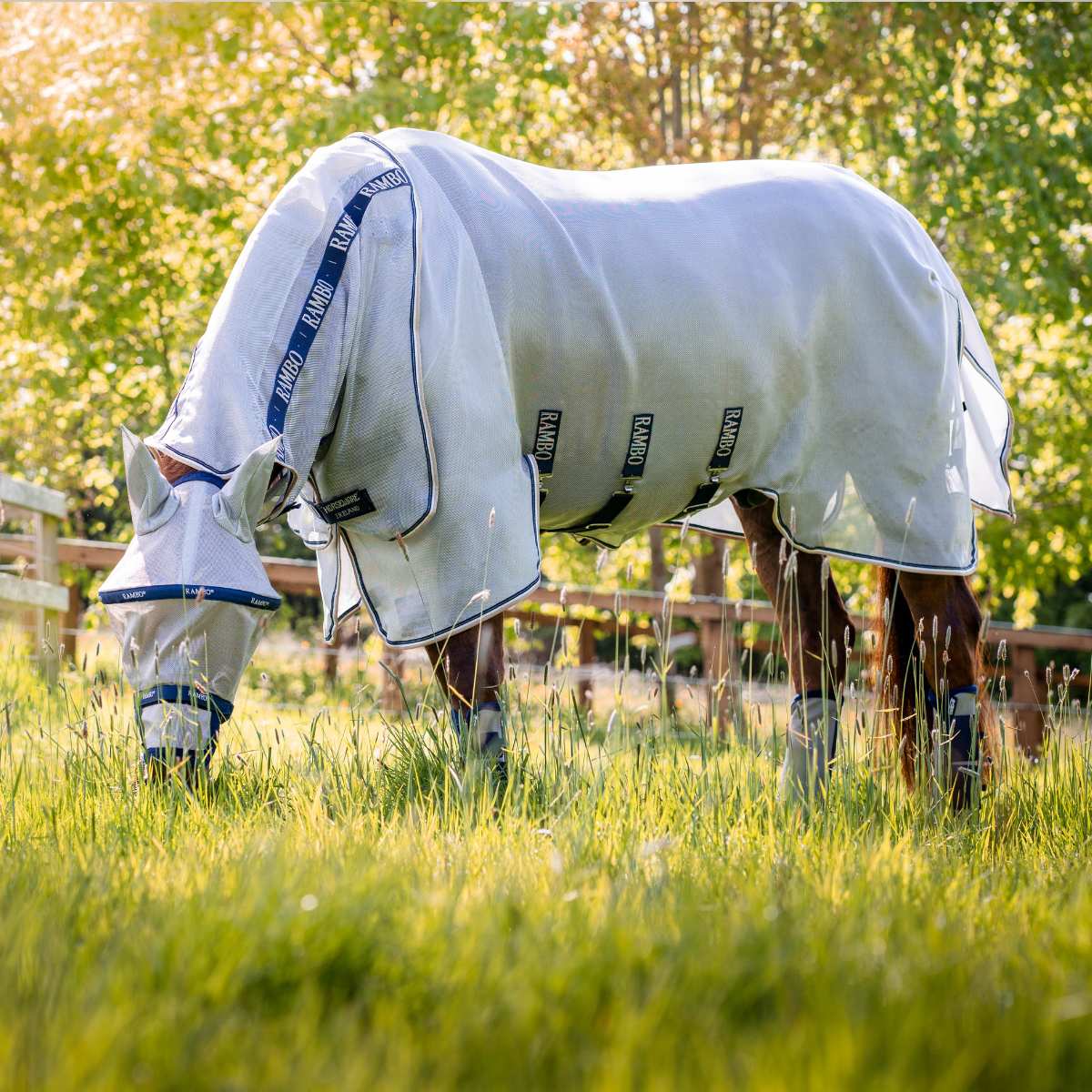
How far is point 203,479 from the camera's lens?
8.04 feet

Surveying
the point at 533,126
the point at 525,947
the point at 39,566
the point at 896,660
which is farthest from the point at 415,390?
the point at 533,126

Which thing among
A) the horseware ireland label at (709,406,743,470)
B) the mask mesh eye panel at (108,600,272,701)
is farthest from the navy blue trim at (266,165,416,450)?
the horseware ireland label at (709,406,743,470)

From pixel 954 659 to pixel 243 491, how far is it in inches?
82.6

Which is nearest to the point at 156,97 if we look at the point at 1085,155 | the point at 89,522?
the point at 1085,155

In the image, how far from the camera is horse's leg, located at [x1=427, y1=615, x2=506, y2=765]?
2.86m

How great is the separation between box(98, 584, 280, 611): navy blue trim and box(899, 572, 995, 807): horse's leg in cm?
188

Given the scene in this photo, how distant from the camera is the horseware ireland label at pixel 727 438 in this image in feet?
10.9

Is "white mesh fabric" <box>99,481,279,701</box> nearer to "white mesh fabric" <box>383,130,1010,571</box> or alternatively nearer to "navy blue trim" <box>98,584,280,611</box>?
"navy blue trim" <box>98,584,280,611</box>

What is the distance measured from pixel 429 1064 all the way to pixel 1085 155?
29.9 feet

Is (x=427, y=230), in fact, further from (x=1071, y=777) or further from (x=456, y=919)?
(x=1071, y=777)

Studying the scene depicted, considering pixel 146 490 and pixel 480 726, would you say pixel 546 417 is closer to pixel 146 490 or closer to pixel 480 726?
pixel 480 726

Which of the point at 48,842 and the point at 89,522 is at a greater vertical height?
the point at 48,842

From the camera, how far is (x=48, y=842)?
2475mm

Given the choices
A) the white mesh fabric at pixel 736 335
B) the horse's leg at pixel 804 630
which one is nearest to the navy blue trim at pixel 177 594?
the white mesh fabric at pixel 736 335
